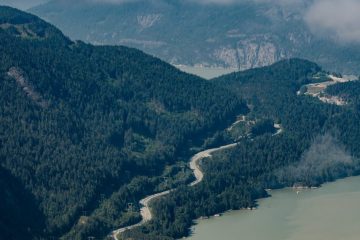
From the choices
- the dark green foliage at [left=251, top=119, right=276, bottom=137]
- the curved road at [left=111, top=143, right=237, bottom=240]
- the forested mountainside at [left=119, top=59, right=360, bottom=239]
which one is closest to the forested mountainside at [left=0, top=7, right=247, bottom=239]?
the curved road at [left=111, top=143, right=237, bottom=240]

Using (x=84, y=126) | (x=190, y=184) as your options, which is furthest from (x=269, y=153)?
(x=84, y=126)

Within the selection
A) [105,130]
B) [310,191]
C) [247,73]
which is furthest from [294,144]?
[247,73]

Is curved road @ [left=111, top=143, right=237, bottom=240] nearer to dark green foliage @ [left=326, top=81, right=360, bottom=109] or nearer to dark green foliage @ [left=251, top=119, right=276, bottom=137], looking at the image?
dark green foliage @ [left=251, top=119, right=276, bottom=137]

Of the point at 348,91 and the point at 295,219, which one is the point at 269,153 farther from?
the point at 348,91

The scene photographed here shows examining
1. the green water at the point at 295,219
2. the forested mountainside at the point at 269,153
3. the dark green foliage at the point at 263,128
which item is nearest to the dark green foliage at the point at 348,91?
the forested mountainside at the point at 269,153

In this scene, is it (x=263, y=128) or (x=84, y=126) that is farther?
(x=263, y=128)

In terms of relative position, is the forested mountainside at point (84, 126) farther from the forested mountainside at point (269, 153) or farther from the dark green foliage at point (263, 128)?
the dark green foliage at point (263, 128)
